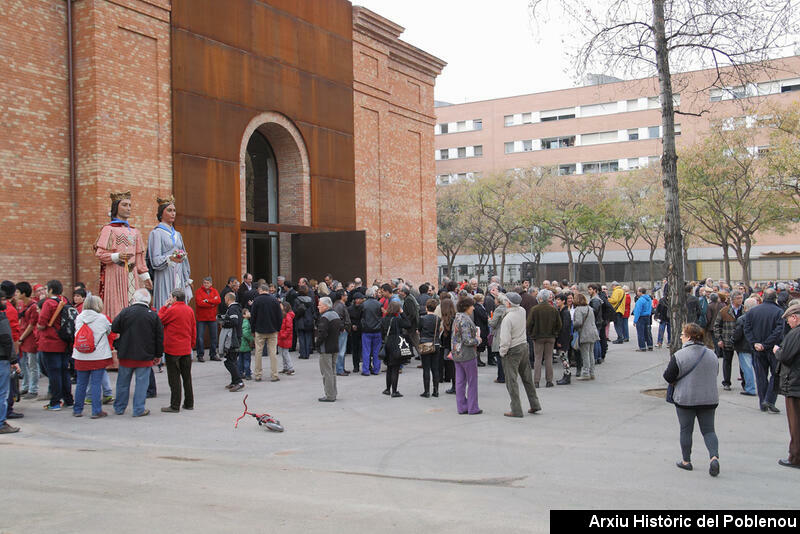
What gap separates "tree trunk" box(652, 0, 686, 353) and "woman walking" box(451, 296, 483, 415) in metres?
4.16

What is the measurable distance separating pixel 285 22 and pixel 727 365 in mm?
15810

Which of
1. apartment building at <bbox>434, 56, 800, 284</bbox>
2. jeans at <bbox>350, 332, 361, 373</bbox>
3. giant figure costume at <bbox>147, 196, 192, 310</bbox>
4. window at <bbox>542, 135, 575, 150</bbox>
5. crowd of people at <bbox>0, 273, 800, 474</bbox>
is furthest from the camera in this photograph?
window at <bbox>542, 135, 575, 150</bbox>

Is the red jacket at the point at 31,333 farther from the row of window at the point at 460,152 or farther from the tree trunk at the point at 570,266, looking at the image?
the row of window at the point at 460,152

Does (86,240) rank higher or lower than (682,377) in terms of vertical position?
higher

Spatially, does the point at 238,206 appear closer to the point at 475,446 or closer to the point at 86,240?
the point at 86,240

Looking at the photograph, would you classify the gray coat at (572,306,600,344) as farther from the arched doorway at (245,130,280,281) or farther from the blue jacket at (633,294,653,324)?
the arched doorway at (245,130,280,281)

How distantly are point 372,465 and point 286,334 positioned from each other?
7544 mm

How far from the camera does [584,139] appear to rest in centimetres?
5944

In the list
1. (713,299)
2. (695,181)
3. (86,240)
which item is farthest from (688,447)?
(695,181)

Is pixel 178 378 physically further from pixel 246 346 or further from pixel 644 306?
pixel 644 306

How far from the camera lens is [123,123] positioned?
52.3 ft

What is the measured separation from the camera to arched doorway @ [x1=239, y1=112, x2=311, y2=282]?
2134 cm

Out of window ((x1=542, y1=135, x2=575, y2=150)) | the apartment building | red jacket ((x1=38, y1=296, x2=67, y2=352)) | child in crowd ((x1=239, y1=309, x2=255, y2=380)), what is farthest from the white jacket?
window ((x1=542, y1=135, x2=575, y2=150))

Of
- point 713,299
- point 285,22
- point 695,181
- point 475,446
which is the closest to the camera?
point 475,446
